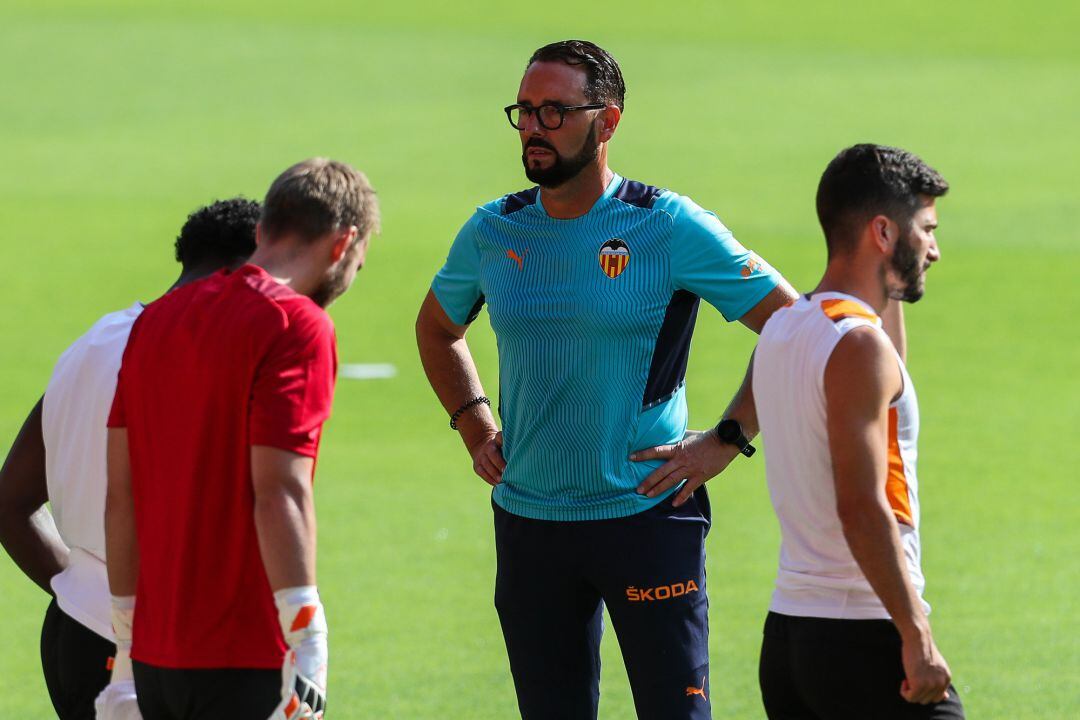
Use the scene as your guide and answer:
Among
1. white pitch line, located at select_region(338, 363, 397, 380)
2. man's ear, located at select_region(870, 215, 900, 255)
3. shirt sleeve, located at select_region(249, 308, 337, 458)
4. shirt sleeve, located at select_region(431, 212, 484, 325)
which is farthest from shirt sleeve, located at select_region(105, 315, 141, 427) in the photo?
white pitch line, located at select_region(338, 363, 397, 380)

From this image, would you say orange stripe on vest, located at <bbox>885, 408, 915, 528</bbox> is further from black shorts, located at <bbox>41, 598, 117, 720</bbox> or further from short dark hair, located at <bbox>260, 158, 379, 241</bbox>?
black shorts, located at <bbox>41, 598, 117, 720</bbox>

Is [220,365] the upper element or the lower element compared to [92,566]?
upper

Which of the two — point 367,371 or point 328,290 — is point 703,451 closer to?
point 328,290

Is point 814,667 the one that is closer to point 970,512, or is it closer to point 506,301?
point 506,301

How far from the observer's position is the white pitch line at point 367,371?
15.2 meters

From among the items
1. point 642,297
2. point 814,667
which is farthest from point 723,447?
point 814,667

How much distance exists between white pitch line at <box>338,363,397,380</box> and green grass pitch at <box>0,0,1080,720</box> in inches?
7.4

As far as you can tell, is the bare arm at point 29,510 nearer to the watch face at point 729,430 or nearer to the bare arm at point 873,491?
the watch face at point 729,430

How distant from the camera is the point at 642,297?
4902 millimetres

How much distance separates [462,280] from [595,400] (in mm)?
752

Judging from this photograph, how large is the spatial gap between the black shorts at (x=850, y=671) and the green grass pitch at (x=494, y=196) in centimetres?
285

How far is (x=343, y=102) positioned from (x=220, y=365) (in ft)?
93.6

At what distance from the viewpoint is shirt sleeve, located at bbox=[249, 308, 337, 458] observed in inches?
147

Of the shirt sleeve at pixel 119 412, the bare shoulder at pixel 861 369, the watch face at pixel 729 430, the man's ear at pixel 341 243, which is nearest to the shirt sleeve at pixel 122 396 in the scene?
the shirt sleeve at pixel 119 412
